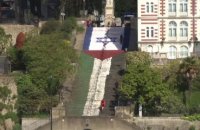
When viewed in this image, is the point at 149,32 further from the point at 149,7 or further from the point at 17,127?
the point at 17,127

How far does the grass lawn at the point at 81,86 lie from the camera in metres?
96.3

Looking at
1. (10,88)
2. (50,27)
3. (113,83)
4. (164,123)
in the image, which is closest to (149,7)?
(113,83)

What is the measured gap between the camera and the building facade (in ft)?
346

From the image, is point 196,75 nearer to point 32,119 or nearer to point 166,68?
point 166,68

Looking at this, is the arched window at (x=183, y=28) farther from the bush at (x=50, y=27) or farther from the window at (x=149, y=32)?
the bush at (x=50, y=27)

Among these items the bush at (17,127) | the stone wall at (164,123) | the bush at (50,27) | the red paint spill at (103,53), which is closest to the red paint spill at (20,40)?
the bush at (50,27)

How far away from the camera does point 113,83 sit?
100000 millimetres

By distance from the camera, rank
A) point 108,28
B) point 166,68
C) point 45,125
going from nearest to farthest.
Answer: point 45,125 < point 166,68 < point 108,28

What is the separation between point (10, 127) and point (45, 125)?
4222 mm

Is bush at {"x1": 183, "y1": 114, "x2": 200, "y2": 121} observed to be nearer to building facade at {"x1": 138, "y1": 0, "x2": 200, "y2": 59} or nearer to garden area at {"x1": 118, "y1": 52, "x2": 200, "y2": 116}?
garden area at {"x1": 118, "y1": 52, "x2": 200, "y2": 116}

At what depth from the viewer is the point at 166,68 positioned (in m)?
Result: 99.4

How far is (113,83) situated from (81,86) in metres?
2.36

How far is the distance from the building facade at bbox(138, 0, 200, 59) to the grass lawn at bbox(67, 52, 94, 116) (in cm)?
451

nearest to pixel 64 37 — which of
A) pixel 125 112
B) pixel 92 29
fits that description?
pixel 92 29
